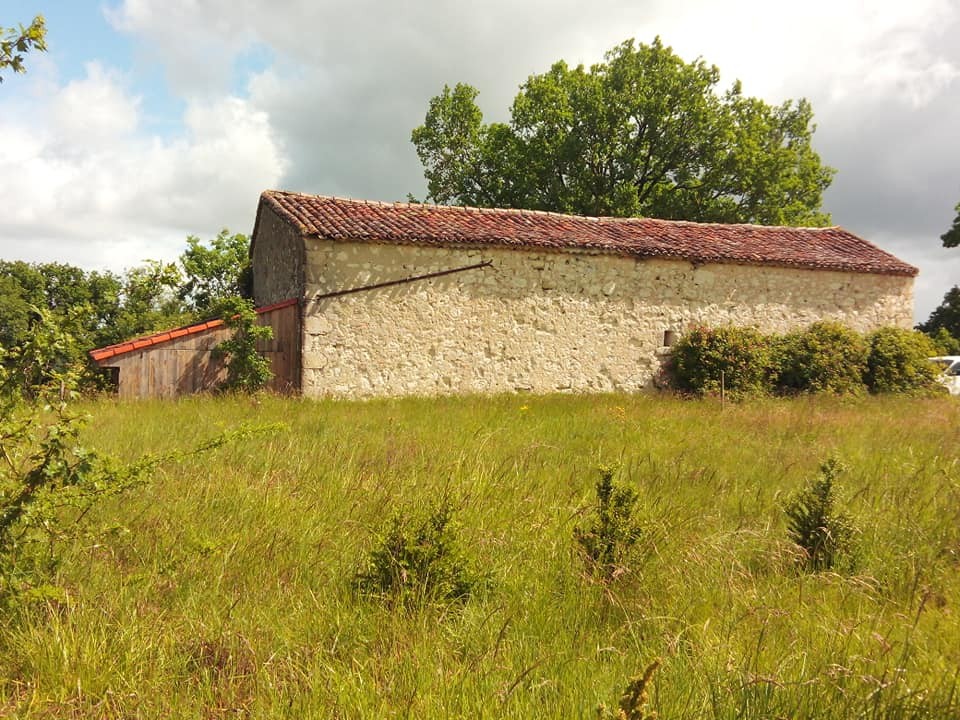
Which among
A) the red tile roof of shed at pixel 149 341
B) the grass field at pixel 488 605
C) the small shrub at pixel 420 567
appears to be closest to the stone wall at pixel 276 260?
the red tile roof of shed at pixel 149 341

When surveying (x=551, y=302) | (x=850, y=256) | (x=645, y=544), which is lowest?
(x=645, y=544)

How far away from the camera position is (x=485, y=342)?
13695 millimetres

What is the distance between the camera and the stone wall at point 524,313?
12.6m

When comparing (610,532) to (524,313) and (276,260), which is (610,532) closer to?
(524,313)

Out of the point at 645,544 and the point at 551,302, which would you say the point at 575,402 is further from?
the point at 645,544

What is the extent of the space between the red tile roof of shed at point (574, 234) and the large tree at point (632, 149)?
7.18m

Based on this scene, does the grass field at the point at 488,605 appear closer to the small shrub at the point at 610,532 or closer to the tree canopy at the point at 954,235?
the small shrub at the point at 610,532

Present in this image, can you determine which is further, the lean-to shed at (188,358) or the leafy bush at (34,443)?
the lean-to shed at (188,358)

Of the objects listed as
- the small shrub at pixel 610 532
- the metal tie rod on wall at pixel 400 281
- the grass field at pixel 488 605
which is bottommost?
the grass field at pixel 488 605

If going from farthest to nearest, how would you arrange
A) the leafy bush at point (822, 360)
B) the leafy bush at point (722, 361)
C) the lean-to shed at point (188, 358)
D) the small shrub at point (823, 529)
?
1. the leafy bush at point (822, 360)
2. the leafy bush at point (722, 361)
3. the lean-to shed at point (188, 358)
4. the small shrub at point (823, 529)

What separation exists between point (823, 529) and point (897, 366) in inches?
547

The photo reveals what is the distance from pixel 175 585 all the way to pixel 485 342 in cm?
1073

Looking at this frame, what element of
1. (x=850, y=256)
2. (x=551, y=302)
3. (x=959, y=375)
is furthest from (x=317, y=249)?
(x=959, y=375)

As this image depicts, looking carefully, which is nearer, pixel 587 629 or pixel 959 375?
pixel 587 629
